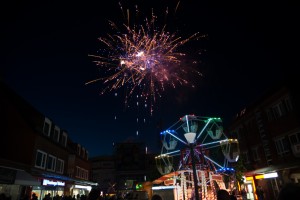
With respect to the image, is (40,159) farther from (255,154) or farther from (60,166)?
(255,154)

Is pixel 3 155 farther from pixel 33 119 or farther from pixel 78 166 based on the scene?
pixel 78 166

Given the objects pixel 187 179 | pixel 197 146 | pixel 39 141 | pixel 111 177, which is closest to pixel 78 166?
pixel 39 141

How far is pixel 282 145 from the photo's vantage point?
21.4m

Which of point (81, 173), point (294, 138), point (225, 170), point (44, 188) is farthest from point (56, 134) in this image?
point (294, 138)

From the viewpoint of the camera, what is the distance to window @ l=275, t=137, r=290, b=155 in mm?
20656

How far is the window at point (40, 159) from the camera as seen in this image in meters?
20.1

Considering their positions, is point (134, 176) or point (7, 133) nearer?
point (7, 133)

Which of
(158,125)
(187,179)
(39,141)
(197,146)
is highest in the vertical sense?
(158,125)

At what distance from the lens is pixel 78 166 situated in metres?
34.1

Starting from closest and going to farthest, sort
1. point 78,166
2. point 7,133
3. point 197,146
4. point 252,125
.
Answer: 1. point 197,146
2. point 7,133
3. point 252,125
4. point 78,166

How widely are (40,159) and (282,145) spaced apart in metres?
21.7

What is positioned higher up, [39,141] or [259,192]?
[39,141]

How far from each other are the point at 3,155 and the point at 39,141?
9.77ft

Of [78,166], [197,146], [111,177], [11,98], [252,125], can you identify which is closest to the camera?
[197,146]
